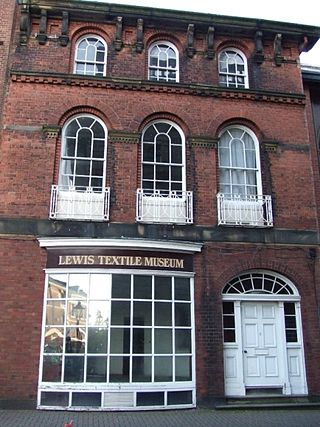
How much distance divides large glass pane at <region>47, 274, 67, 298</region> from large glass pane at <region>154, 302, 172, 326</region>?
2239mm

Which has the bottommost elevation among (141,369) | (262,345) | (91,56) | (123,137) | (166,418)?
(166,418)

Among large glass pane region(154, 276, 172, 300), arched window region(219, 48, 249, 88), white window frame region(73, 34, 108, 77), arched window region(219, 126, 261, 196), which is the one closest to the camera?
large glass pane region(154, 276, 172, 300)

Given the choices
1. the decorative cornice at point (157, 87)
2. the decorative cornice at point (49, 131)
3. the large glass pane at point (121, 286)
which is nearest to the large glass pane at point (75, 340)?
the large glass pane at point (121, 286)

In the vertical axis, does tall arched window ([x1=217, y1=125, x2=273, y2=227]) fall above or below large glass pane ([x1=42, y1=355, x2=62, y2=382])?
above

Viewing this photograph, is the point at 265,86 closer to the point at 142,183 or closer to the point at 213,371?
the point at 142,183

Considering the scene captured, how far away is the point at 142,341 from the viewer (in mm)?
10805

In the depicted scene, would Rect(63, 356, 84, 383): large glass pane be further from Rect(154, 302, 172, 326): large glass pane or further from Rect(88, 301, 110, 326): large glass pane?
A: Rect(154, 302, 172, 326): large glass pane

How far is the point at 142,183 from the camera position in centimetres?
1224

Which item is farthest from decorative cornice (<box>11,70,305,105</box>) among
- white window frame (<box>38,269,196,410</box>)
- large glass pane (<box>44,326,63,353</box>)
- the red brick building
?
large glass pane (<box>44,326,63,353</box>)

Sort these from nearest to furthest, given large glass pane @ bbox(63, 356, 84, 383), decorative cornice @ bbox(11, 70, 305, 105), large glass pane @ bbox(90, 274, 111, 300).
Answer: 1. large glass pane @ bbox(63, 356, 84, 383)
2. large glass pane @ bbox(90, 274, 111, 300)
3. decorative cornice @ bbox(11, 70, 305, 105)

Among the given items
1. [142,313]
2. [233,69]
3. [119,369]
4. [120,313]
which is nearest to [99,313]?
[120,313]

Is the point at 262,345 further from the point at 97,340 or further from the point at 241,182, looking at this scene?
the point at 241,182

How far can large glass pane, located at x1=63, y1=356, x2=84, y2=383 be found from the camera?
33.9 ft

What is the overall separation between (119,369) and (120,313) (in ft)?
4.10
